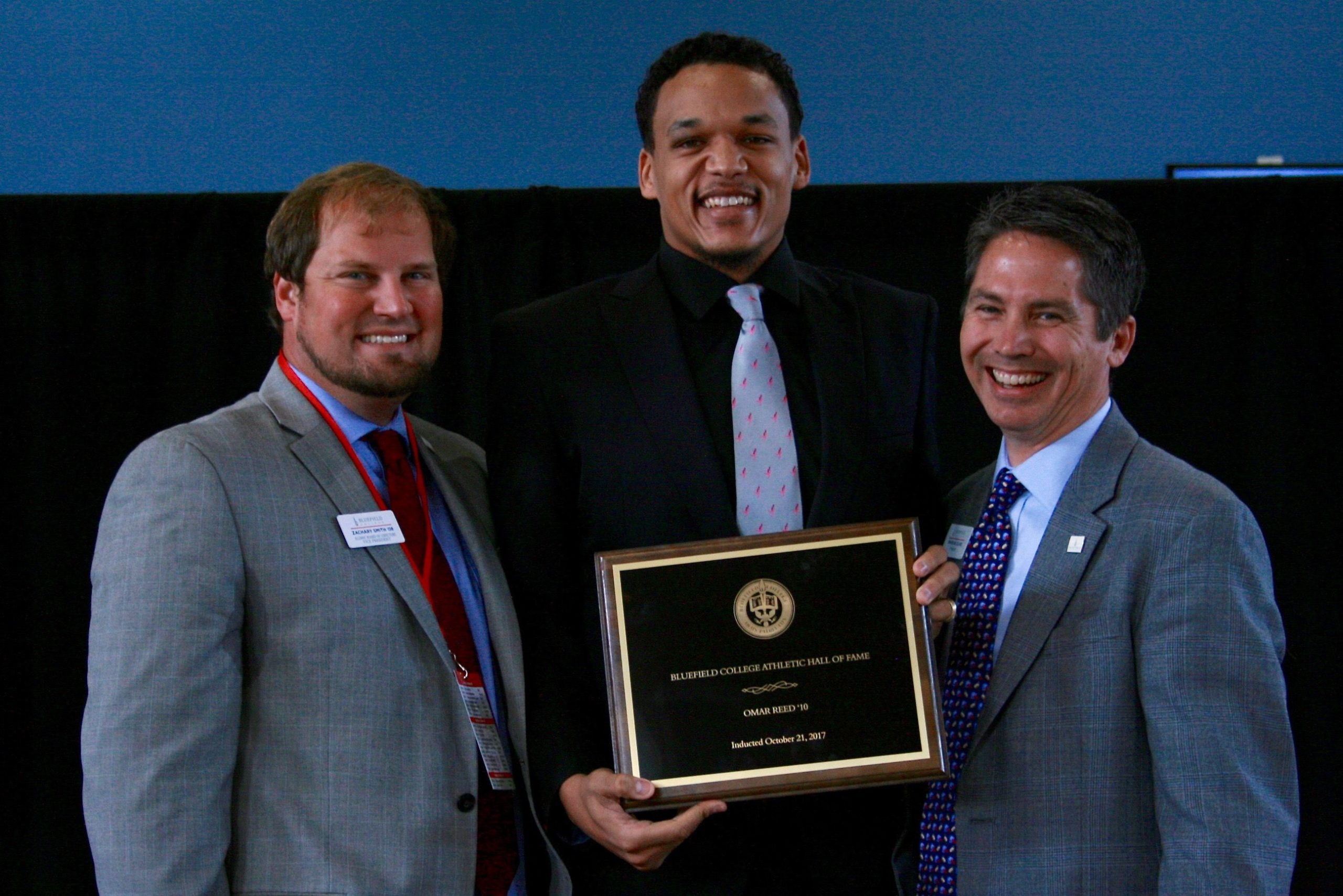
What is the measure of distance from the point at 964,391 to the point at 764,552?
7.20 feet

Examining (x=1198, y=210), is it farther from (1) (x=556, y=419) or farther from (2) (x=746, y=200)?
(1) (x=556, y=419)

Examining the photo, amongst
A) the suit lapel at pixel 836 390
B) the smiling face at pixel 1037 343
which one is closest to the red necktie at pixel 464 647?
the suit lapel at pixel 836 390

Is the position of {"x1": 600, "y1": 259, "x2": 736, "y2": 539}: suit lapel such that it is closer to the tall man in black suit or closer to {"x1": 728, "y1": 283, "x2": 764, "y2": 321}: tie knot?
the tall man in black suit

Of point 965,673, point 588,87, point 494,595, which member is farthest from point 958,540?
point 588,87

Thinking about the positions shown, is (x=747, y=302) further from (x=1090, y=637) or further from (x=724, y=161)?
(x=1090, y=637)

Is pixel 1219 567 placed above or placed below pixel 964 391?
below

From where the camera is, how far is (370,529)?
2.12 meters

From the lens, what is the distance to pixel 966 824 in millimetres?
1977

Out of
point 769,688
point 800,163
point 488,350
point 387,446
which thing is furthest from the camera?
point 488,350

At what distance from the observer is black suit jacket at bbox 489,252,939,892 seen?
214 cm

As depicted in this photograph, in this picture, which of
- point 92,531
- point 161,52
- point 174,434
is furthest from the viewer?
point 161,52

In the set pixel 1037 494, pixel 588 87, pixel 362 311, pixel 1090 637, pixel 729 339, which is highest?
pixel 588 87

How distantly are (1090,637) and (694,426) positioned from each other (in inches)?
29.6

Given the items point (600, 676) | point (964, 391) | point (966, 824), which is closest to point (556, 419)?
point (600, 676)
